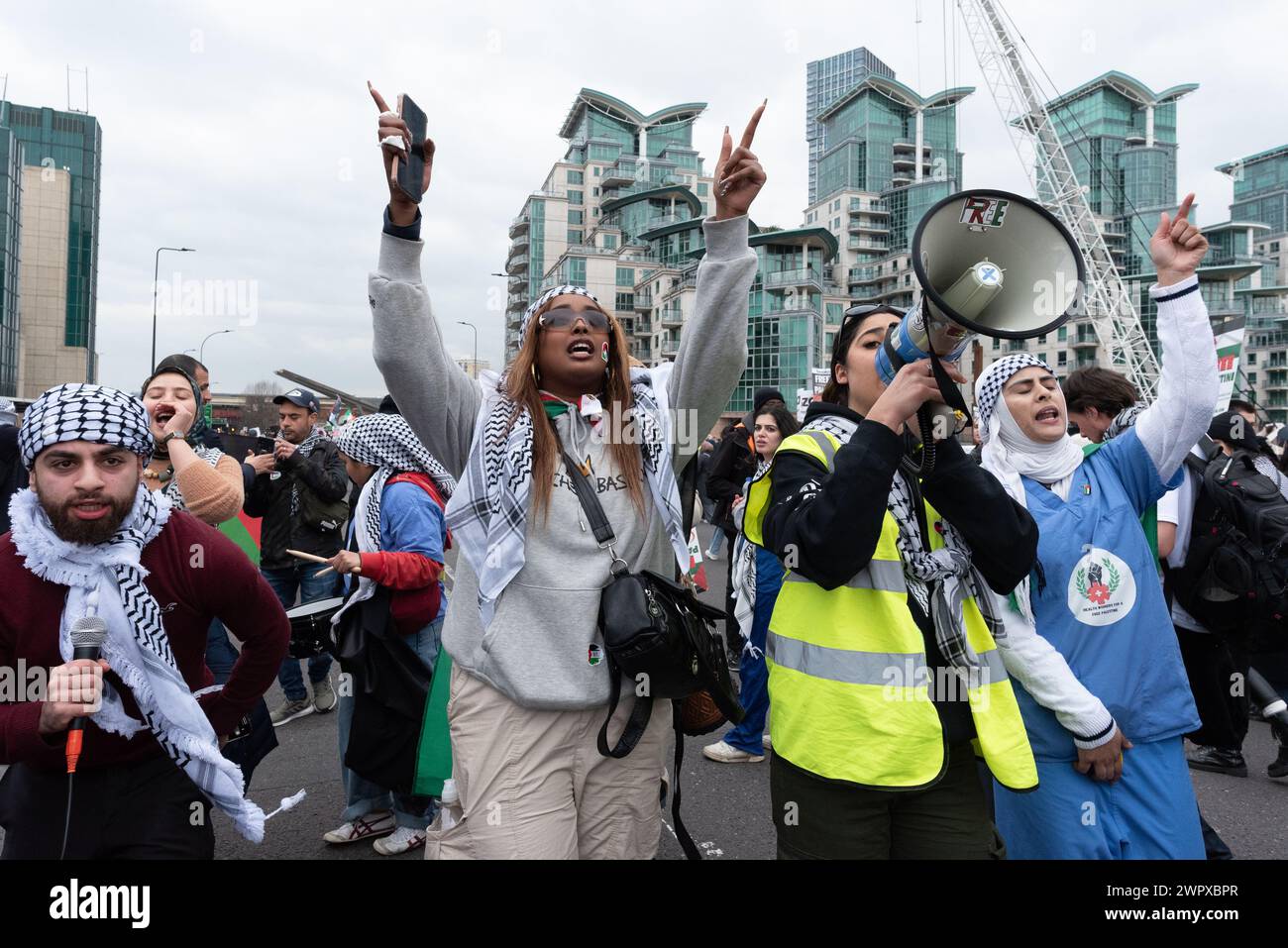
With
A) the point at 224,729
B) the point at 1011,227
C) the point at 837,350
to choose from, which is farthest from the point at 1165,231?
the point at 224,729

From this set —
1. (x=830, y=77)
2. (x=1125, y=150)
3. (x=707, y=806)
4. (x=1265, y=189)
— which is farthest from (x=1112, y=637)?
(x=1265, y=189)

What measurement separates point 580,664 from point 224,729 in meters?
1.14

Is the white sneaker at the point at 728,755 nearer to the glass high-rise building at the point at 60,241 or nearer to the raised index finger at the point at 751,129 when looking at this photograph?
the raised index finger at the point at 751,129

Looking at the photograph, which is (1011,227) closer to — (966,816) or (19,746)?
(966,816)

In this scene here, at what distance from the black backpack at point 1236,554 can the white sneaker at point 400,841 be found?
3.87 metres

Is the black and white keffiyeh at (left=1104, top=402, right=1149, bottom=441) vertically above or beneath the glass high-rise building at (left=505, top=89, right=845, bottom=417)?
beneath

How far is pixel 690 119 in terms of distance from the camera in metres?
87.6

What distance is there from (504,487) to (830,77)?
122732 millimetres

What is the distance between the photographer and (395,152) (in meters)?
1.91

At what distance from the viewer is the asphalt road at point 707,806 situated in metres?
3.66

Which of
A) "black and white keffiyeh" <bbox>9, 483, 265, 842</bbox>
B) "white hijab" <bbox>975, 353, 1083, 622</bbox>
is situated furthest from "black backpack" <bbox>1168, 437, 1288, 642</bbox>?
"black and white keffiyeh" <bbox>9, 483, 265, 842</bbox>

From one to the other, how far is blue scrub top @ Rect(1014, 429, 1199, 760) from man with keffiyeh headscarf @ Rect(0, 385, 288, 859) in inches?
86.7

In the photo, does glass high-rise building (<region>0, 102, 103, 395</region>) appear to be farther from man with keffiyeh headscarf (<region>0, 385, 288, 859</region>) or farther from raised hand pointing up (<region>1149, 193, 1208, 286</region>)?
raised hand pointing up (<region>1149, 193, 1208, 286</region>)

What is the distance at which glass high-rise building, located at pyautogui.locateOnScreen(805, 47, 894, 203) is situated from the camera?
10544 centimetres
